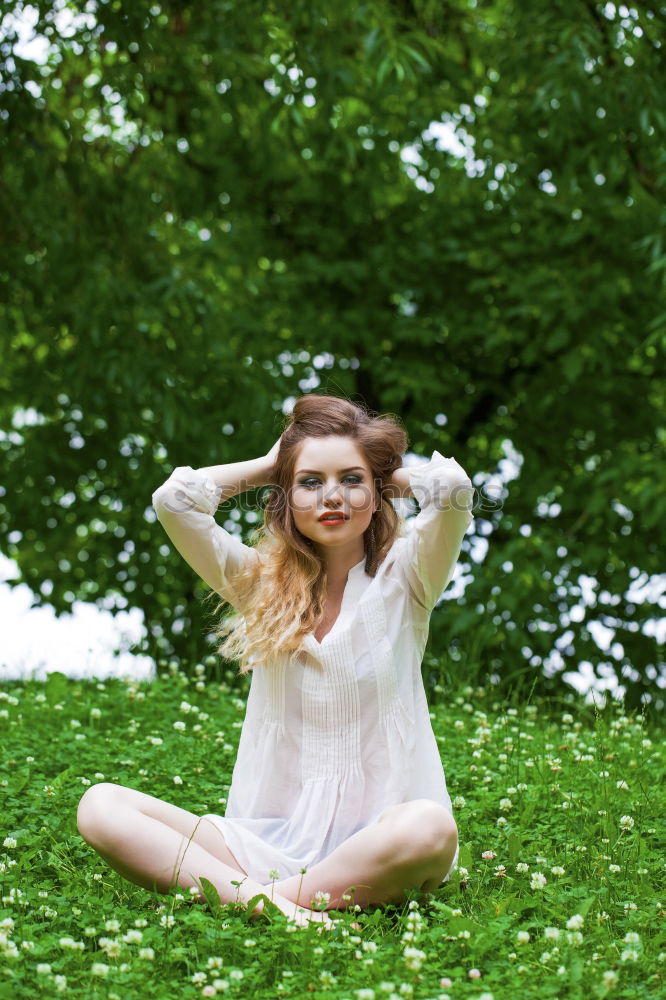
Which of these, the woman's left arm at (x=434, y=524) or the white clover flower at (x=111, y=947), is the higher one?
the woman's left arm at (x=434, y=524)

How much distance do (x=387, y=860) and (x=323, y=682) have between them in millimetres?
579

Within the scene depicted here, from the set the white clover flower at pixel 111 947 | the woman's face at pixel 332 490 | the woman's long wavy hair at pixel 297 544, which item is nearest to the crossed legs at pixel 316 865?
the white clover flower at pixel 111 947

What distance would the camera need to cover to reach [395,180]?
8359 millimetres

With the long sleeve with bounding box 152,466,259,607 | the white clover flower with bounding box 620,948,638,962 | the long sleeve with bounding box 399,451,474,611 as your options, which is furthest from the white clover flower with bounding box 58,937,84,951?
the long sleeve with bounding box 399,451,474,611

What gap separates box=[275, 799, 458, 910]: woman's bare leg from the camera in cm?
319

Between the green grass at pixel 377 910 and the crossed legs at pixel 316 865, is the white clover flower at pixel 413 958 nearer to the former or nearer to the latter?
the green grass at pixel 377 910

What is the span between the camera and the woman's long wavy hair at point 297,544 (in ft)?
11.9

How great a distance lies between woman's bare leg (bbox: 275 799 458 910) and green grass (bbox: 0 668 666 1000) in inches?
4.0

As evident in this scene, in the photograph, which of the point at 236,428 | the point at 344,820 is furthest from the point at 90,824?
the point at 236,428

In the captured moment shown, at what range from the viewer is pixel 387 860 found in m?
3.21

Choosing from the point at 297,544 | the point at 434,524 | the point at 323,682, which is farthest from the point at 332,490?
the point at 323,682

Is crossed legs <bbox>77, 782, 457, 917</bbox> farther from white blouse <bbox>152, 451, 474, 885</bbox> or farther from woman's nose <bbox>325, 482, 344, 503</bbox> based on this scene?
woman's nose <bbox>325, 482, 344, 503</bbox>

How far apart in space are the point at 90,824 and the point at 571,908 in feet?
4.64

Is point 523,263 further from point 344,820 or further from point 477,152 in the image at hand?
point 344,820
